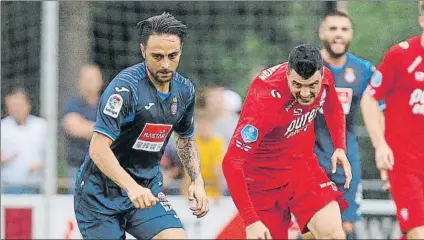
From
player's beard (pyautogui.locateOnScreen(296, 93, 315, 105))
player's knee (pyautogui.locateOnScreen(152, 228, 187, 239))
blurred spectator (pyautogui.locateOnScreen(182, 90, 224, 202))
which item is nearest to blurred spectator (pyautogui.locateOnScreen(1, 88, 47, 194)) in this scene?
blurred spectator (pyautogui.locateOnScreen(182, 90, 224, 202))

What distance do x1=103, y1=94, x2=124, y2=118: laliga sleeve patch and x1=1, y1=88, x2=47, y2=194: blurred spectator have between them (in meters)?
4.12

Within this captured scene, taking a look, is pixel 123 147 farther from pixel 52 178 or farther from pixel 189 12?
pixel 189 12

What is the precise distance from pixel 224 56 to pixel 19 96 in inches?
78.7

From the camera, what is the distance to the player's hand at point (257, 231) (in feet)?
23.2

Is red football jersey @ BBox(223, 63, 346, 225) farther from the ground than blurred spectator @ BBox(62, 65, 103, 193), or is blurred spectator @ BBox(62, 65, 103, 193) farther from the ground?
red football jersey @ BBox(223, 63, 346, 225)

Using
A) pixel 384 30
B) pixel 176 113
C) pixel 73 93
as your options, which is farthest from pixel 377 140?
pixel 73 93

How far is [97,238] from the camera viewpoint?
7.32 m

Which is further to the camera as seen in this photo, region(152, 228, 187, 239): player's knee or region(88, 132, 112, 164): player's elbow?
region(152, 228, 187, 239): player's knee

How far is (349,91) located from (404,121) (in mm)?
1034

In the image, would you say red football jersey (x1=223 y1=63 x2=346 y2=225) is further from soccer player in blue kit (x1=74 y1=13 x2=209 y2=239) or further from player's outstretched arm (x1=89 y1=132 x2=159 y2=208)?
player's outstretched arm (x1=89 y1=132 x2=159 y2=208)

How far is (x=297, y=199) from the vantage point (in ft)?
26.5

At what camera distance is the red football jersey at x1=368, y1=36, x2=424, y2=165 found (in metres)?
8.26

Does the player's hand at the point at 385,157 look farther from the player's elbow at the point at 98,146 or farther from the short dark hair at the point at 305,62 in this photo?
the player's elbow at the point at 98,146

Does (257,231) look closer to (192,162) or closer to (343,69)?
(192,162)
